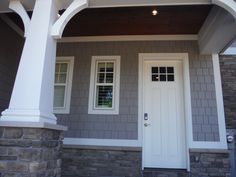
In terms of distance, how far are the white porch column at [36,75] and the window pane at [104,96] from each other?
2166mm

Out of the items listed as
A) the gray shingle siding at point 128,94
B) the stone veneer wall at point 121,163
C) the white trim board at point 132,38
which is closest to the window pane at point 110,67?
the gray shingle siding at point 128,94

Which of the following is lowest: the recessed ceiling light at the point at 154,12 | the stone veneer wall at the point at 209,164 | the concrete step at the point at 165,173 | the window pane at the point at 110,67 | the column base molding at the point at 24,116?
the concrete step at the point at 165,173

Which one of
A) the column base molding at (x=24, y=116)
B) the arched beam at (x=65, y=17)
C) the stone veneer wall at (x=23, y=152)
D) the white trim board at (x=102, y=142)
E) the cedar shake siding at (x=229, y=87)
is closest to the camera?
the stone veneer wall at (x=23, y=152)

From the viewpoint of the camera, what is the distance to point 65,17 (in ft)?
10.7

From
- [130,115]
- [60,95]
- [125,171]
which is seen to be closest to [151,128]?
[130,115]

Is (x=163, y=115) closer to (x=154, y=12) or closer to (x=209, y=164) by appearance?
(x=209, y=164)

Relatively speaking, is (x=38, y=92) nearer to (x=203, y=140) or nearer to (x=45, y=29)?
(x=45, y=29)

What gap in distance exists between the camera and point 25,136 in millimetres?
2605

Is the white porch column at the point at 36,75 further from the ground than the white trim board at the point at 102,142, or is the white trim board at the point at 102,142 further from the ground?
the white porch column at the point at 36,75

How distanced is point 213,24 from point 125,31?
1846mm

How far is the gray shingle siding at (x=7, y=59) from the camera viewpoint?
477 cm

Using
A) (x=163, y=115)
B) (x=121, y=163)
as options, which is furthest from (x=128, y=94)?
(x=121, y=163)

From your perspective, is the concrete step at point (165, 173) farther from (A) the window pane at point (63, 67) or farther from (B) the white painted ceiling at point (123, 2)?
(B) the white painted ceiling at point (123, 2)

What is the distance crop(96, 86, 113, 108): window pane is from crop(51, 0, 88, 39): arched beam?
2.18 meters
